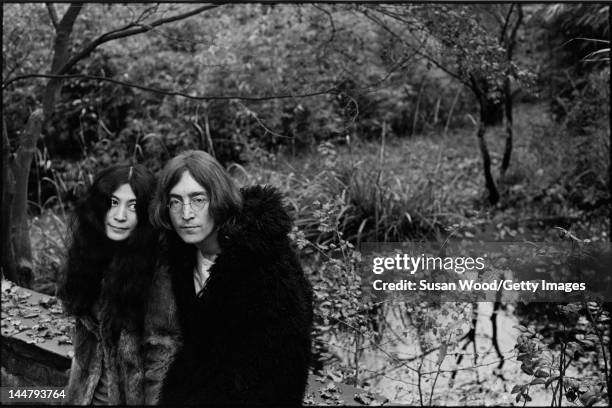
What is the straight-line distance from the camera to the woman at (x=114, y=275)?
1.88m

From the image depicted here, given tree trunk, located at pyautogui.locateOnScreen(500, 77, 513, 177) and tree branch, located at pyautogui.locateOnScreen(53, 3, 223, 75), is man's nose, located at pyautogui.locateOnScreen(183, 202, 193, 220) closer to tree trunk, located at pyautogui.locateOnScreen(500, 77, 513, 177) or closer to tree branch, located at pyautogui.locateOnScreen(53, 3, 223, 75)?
tree branch, located at pyautogui.locateOnScreen(53, 3, 223, 75)

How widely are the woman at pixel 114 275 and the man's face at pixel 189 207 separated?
0.13 meters

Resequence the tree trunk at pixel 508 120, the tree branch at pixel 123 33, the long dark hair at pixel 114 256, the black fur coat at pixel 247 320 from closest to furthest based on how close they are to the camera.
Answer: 1. the black fur coat at pixel 247 320
2. the long dark hair at pixel 114 256
3. the tree branch at pixel 123 33
4. the tree trunk at pixel 508 120

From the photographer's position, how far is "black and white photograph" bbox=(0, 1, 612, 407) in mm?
1814

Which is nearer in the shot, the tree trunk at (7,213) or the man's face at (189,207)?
the man's face at (189,207)

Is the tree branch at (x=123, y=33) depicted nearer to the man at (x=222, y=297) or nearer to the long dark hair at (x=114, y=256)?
the long dark hair at (x=114, y=256)

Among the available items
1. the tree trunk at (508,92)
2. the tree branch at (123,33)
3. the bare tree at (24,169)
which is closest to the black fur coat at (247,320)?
the tree branch at (123,33)

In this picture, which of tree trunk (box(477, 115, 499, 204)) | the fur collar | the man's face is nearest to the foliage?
the fur collar

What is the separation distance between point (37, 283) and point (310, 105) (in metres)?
3.13

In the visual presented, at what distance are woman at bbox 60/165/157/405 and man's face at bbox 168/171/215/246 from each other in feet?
0.43

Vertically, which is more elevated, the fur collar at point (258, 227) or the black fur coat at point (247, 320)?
the fur collar at point (258, 227)

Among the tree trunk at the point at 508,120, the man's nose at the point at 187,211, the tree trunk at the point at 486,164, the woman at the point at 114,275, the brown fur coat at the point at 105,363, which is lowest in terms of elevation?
the brown fur coat at the point at 105,363

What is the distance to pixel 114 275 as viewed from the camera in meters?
1.90

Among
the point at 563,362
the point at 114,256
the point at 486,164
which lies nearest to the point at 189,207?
the point at 114,256
